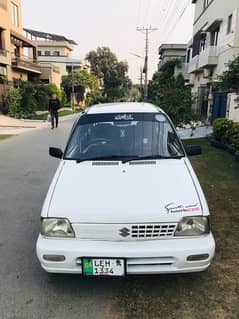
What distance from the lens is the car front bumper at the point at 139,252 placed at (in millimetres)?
2354

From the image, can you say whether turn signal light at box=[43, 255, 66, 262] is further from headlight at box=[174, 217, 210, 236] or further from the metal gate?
the metal gate

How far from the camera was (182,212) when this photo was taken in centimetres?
247

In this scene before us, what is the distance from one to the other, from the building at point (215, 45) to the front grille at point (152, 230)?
1111 centimetres

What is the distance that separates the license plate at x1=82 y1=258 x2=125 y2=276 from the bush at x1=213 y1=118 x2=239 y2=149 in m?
6.69

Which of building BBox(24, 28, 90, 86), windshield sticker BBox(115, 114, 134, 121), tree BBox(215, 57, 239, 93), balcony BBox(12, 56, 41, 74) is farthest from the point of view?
building BBox(24, 28, 90, 86)

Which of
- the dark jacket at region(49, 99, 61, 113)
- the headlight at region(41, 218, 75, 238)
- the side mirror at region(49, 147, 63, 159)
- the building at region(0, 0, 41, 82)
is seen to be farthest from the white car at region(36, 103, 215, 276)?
the building at region(0, 0, 41, 82)

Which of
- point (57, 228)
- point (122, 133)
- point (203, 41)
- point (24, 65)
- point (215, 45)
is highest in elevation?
point (203, 41)

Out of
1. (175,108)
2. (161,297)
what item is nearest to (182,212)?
(161,297)

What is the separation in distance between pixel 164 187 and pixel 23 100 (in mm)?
23495

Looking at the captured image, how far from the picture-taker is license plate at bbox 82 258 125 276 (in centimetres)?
236

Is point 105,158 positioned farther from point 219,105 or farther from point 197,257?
point 219,105

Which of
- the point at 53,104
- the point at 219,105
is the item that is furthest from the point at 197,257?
the point at 219,105

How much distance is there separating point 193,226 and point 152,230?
15.3 inches

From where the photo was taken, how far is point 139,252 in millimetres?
2352
